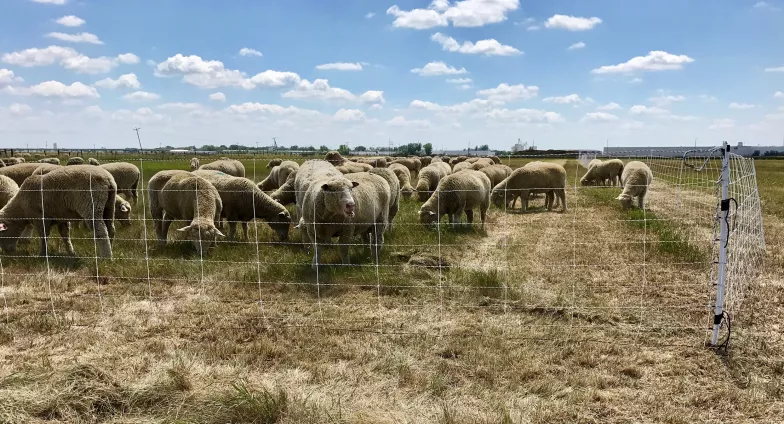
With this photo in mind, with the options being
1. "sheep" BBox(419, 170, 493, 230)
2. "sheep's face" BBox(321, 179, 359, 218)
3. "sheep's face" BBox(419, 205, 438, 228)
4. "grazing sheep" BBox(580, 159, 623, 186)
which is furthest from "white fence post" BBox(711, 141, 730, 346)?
"grazing sheep" BBox(580, 159, 623, 186)

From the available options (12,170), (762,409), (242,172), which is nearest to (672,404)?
(762,409)

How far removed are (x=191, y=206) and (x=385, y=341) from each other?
6.80m

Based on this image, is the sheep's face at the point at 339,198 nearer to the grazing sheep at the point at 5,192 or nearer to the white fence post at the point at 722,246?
the white fence post at the point at 722,246

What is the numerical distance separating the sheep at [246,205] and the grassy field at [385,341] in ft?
6.64

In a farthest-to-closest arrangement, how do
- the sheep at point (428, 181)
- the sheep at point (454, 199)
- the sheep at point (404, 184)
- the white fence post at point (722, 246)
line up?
the sheep at point (404, 184), the sheep at point (428, 181), the sheep at point (454, 199), the white fence post at point (722, 246)

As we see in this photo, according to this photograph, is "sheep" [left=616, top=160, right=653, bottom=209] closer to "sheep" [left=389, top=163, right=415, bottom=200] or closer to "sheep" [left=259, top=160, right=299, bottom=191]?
"sheep" [left=389, top=163, right=415, bottom=200]

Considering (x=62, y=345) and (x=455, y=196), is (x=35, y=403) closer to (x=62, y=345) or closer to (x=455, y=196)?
(x=62, y=345)

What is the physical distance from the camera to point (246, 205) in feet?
39.4

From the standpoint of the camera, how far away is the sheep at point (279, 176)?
63.2 feet

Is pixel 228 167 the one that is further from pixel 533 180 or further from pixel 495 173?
pixel 533 180

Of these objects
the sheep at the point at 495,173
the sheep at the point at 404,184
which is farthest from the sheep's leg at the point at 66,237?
the sheep at the point at 495,173

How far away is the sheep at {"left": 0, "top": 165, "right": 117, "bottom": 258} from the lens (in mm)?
9930

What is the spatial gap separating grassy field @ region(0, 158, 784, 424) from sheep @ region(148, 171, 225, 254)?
0.65m

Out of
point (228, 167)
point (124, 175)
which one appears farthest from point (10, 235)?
point (228, 167)
